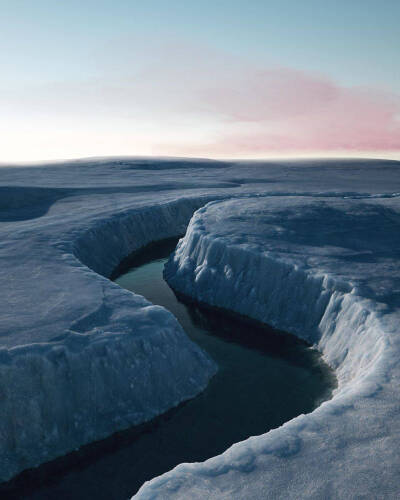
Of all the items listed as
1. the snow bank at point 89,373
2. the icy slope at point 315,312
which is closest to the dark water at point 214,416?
the snow bank at point 89,373

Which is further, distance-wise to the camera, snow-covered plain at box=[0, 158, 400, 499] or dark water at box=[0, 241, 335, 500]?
dark water at box=[0, 241, 335, 500]

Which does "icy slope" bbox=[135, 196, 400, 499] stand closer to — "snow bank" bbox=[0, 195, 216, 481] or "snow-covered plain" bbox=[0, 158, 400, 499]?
"snow-covered plain" bbox=[0, 158, 400, 499]

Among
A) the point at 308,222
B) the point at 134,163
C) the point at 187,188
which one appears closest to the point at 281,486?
the point at 308,222

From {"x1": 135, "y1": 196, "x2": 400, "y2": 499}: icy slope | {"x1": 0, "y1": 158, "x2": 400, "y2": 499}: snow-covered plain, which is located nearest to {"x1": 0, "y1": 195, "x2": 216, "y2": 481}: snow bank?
{"x1": 0, "y1": 158, "x2": 400, "y2": 499}: snow-covered plain

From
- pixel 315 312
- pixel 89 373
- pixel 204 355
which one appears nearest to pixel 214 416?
pixel 204 355

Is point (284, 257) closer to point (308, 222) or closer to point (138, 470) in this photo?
point (308, 222)

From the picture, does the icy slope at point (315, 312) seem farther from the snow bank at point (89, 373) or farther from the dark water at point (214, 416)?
A: the snow bank at point (89, 373)
